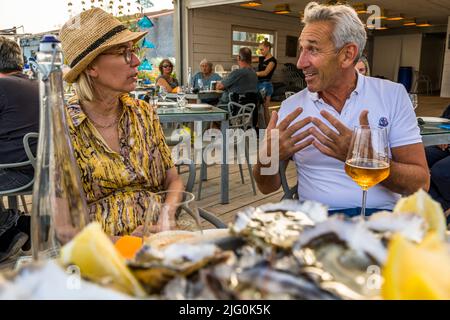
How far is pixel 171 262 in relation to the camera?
1.08ft

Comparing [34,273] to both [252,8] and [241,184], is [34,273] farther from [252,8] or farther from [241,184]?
[252,8]

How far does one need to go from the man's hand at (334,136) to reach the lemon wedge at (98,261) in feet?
3.62

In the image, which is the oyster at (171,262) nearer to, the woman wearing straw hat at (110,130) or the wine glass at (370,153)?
Result: the wine glass at (370,153)

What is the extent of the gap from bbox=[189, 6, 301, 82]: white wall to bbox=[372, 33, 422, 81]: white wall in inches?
302

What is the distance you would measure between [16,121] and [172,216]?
2476mm

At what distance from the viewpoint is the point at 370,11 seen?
1242 cm

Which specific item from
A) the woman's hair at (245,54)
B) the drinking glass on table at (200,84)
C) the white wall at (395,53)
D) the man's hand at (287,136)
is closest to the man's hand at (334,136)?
the man's hand at (287,136)

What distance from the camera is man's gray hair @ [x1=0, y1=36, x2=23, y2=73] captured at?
287 cm

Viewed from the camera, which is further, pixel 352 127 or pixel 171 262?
pixel 352 127

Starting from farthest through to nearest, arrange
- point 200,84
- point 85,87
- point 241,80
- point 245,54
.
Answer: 1. point 200,84
2. point 245,54
3. point 241,80
4. point 85,87

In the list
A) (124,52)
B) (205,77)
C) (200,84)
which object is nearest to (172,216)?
(124,52)

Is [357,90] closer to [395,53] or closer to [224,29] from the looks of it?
[224,29]

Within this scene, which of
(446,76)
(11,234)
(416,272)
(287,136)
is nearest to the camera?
(416,272)

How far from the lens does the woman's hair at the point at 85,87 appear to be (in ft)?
5.22
